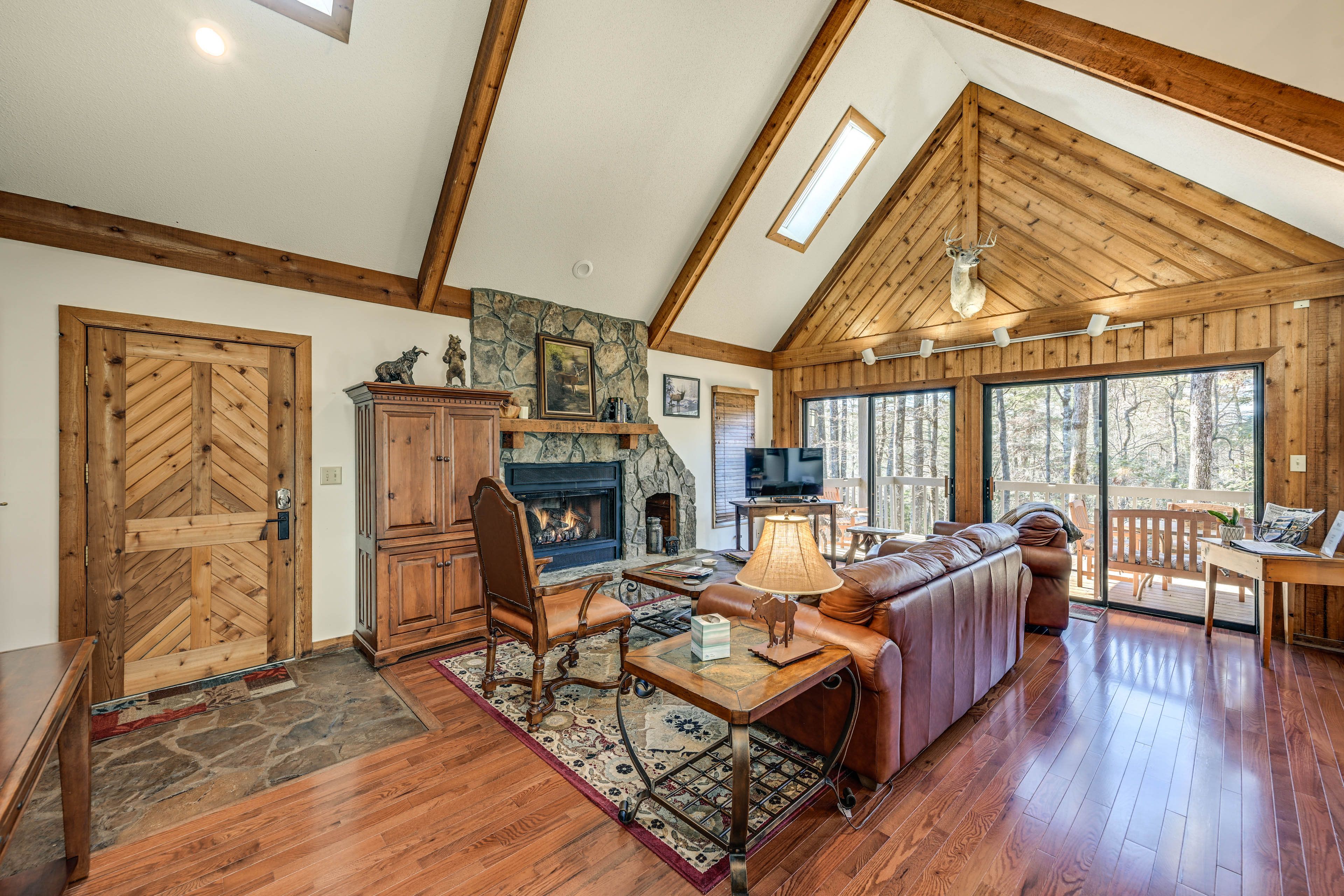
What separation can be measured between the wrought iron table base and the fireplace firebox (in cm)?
295

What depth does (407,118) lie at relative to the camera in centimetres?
336

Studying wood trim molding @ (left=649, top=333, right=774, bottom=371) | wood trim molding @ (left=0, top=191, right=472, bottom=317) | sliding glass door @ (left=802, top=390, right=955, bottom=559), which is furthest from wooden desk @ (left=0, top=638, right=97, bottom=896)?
sliding glass door @ (left=802, top=390, right=955, bottom=559)

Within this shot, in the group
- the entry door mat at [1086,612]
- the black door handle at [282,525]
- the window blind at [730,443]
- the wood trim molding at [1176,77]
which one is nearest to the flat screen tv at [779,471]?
the window blind at [730,443]

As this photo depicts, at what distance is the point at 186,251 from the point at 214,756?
284cm

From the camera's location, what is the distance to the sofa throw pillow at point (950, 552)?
255 centimetres

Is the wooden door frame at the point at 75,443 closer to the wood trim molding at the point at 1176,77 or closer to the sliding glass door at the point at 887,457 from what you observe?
the wood trim molding at the point at 1176,77

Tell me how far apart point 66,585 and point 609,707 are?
9.82 feet

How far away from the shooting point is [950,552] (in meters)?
2.64

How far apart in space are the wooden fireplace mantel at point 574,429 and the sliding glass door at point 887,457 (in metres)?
2.46

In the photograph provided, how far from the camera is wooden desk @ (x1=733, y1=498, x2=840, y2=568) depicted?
6074 millimetres

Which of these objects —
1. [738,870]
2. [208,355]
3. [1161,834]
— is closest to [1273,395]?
[1161,834]

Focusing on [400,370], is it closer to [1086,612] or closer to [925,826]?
[925,826]

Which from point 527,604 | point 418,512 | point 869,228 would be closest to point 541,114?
point 418,512

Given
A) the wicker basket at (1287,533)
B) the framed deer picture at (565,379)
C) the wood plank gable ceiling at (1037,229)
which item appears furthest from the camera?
the framed deer picture at (565,379)
